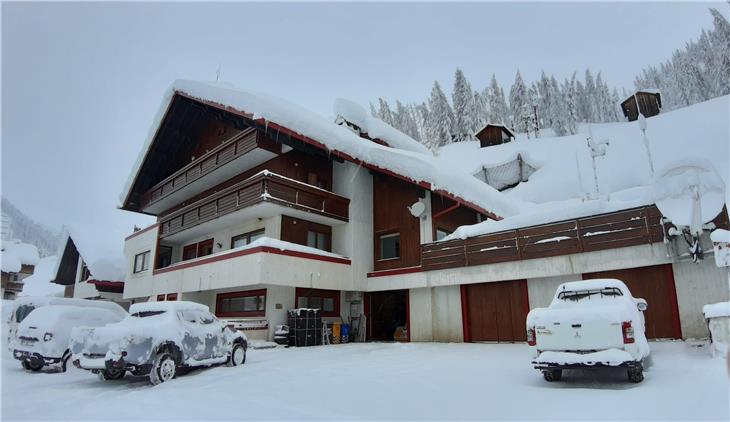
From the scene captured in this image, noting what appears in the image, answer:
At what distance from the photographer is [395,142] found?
26.8 m

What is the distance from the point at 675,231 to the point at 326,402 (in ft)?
38.2

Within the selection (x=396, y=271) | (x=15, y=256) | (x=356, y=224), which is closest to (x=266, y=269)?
(x=356, y=224)

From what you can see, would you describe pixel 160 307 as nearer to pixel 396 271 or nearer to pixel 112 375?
pixel 112 375

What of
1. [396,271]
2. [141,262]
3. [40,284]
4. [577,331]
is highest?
[40,284]

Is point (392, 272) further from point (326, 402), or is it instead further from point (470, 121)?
point (470, 121)

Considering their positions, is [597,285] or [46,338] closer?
[597,285]

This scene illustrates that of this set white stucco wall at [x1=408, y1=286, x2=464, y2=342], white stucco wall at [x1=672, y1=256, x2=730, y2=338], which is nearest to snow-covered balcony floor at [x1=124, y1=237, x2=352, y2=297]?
white stucco wall at [x1=408, y1=286, x2=464, y2=342]

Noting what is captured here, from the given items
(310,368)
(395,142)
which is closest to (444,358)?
(310,368)

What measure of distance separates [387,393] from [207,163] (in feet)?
63.9

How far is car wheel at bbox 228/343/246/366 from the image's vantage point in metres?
11.6

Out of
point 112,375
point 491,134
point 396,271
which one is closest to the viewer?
point 112,375

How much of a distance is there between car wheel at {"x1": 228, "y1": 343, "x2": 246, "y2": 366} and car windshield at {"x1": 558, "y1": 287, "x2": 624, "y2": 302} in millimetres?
8235

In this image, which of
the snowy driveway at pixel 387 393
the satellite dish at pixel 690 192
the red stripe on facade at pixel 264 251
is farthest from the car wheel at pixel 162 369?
the satellite dish at pixel 690 192

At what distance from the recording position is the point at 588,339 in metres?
7.40
